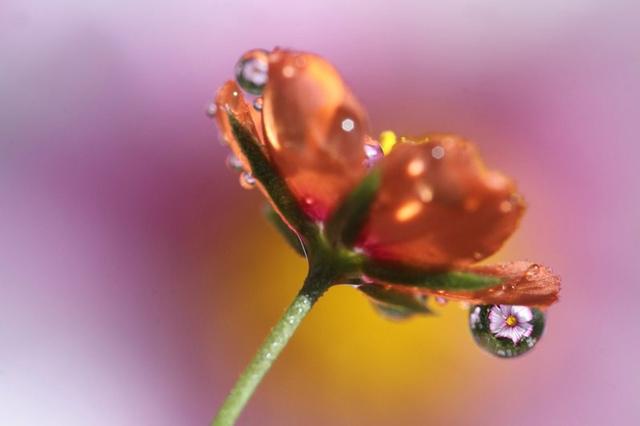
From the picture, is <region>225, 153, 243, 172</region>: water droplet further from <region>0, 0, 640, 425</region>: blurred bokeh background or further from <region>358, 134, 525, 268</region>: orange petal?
<region>0, 0, 640, 425</region>: blurred bokeh background

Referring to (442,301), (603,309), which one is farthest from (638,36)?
(442,301)

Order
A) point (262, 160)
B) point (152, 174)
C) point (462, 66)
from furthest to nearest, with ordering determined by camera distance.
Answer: point (462, 66)
point (152, 174)
point (262, 160)

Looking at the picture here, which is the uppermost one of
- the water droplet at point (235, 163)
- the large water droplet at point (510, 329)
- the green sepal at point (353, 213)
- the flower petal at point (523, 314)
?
the flower petal at point (523, 314)

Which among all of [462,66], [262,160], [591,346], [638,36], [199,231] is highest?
[638,36]

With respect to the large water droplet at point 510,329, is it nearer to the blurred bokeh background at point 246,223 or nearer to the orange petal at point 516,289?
the orange petal at point 516,289

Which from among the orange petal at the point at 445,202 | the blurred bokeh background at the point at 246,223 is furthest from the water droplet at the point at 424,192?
the blurred bokeh background at the point at 246,223

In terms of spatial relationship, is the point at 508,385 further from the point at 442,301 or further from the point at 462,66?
the point at 442,301

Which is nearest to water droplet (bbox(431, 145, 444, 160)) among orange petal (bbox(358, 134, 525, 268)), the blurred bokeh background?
orange petal (bbox(358, 134, 525, 268))
